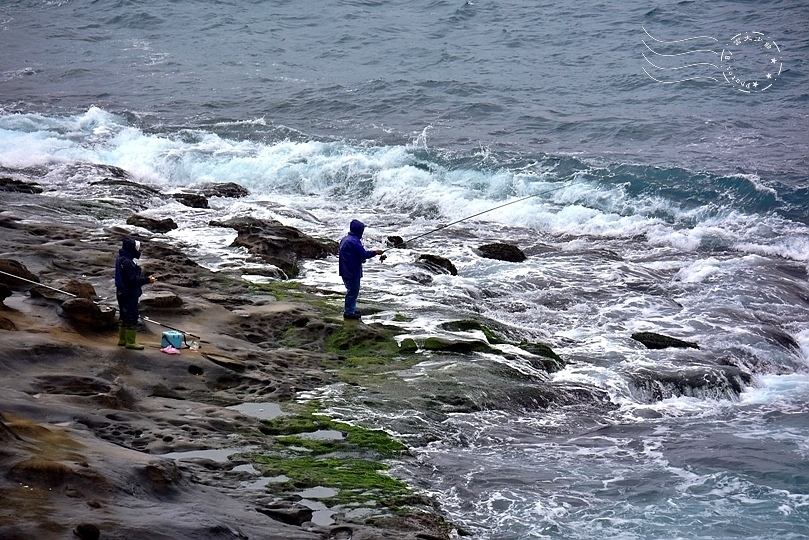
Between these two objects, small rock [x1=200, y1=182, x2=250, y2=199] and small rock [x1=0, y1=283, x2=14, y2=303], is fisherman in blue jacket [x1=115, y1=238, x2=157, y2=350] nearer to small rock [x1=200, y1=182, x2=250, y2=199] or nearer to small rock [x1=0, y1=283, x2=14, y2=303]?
small rock [x1=0, y1=283, x2=14, y2=303]

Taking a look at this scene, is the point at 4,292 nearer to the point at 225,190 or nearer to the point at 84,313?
the point at 84,313

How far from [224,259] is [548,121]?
41.9 feet

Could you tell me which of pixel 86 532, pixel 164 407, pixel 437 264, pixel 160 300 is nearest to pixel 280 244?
pixel 437 264

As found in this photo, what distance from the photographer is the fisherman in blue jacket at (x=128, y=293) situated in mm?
9820

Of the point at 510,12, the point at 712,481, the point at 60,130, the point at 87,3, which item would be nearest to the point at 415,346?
the point at 712,481

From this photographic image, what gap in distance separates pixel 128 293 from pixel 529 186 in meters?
13.0

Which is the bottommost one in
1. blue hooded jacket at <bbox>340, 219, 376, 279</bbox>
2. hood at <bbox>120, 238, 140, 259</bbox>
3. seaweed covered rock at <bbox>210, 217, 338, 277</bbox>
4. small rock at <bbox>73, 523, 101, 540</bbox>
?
seaweed covered rock at <bbox>210, 217, 338, 277</bbox>

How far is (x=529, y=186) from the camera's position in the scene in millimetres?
21641

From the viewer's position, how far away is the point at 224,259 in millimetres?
14852

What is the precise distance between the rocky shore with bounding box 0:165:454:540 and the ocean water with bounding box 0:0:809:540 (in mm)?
711

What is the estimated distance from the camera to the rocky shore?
21.2 ft

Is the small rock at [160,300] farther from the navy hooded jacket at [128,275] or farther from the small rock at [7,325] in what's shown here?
the small rock at [7,325]

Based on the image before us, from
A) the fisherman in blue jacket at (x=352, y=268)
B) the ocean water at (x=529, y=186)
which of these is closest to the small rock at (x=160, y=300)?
the fisherman in blue jacket at (x=352, y=268)

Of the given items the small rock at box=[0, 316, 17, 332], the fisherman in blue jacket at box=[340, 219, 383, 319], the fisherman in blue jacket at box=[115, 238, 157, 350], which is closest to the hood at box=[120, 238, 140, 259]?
the fisherman in blue jacket at box=[115, 238, 157, 350]
